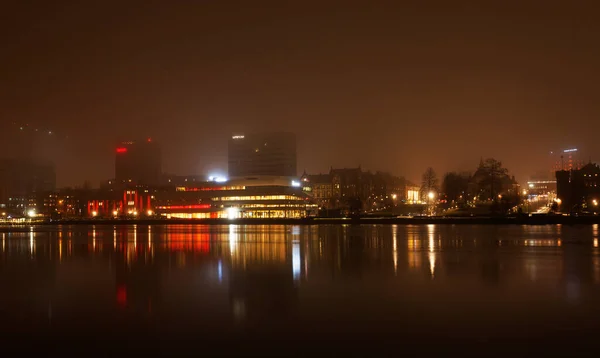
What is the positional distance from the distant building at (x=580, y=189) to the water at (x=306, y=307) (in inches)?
3753

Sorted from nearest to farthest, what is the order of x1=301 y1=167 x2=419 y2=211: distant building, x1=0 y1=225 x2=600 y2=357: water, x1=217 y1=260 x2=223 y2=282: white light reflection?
1. x1=0 y1=225 x2=600 y2=357: water
2. x1=217 y1=260 x2=223 y2=282: white light reflection
3. x1=301 y1=167 x2=419 y2=211: distant building

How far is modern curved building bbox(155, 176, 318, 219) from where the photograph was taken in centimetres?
14538

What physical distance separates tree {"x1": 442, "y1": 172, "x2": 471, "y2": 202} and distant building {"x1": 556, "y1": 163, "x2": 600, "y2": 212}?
2002cm

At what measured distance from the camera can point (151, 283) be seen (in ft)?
63.0

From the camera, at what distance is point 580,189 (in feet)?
379

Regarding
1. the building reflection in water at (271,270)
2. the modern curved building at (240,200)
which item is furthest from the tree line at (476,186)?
the building reflection in water at (271,270)

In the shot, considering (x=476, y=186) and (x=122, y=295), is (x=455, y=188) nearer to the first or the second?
(x=476, y=186)

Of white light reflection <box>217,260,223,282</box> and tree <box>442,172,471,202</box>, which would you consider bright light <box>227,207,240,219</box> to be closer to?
tree <box>442,172,471,202</box>

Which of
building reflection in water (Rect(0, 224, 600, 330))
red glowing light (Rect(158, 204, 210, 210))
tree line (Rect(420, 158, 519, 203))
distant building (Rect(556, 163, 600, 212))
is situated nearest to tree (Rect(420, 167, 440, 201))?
tree line (Rect(420, 158, 519, 203))

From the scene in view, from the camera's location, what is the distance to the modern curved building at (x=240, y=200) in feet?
477

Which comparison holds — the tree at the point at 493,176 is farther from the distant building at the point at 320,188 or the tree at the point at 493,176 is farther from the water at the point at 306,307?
the water at the point at 306,307

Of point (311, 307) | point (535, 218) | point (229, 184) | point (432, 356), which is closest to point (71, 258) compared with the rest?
point (311, 307)

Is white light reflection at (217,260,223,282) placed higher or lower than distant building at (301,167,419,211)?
lower

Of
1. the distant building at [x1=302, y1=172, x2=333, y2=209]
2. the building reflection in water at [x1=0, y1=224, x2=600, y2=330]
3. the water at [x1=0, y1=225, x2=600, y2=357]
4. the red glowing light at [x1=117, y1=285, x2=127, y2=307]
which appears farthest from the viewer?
the distant building at [x1=302, y1=172, x2=333, y2=209]
